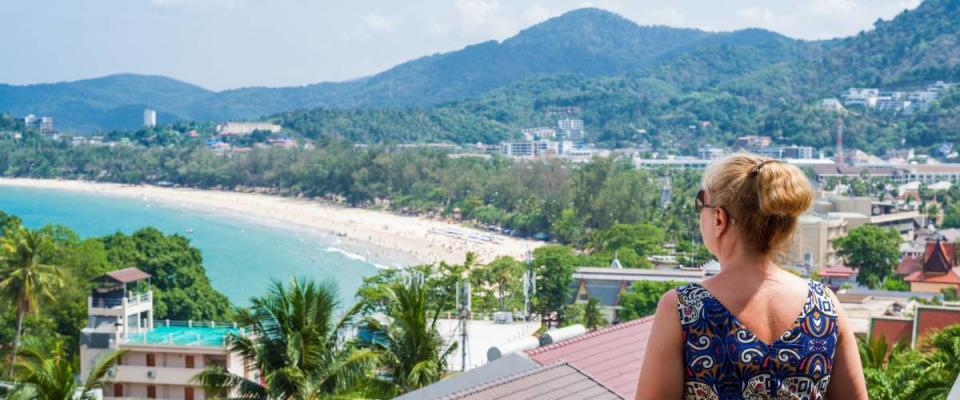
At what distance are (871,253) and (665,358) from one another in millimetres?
36242

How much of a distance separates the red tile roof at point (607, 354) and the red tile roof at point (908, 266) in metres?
29.6

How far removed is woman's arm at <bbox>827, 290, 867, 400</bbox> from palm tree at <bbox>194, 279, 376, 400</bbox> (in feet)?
23.8

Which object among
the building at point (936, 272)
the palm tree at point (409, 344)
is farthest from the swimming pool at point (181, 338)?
the building at point (936, 272)

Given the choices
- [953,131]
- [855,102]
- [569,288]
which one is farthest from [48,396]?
[855,102]

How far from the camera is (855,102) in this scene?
12812 cm

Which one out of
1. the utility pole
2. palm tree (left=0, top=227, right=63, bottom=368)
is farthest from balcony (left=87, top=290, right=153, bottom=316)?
the utility pole

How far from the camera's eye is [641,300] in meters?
27.5

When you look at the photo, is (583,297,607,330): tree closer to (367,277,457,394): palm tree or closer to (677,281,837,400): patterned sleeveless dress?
(367,277,457,394): palm tree

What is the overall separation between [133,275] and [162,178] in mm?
74980

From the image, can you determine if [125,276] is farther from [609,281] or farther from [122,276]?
[609,281]

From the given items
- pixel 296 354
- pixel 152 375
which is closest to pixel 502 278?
pixel 152 375

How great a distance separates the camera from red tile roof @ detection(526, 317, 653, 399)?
6.49 meters

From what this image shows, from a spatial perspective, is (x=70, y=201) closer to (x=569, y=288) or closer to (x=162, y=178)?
(x=162, y=178)

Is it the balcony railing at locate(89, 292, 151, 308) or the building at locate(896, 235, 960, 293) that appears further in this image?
the building at locate(896, 235, 960, 293)
